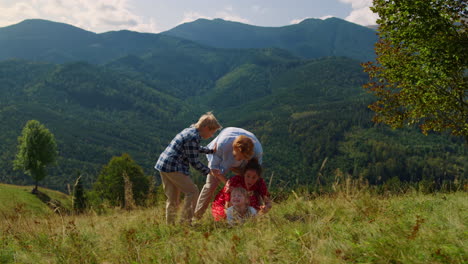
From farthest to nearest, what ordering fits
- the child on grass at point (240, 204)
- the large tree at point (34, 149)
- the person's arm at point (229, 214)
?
the large tree at point (34, 149)
the child on grass at point (240, 204)
the person's arm at point (229, 214)

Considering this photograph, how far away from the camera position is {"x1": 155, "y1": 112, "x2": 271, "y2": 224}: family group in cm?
593

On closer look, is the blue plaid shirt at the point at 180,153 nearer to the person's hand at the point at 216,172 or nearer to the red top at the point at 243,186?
the person's hand at the point at 216,172

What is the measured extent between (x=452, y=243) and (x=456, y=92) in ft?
42.2

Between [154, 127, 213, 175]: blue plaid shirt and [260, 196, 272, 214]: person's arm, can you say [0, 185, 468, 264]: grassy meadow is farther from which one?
[154, 127, 213, 175]: blue plaid shirt

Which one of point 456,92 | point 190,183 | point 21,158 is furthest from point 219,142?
point 21,158

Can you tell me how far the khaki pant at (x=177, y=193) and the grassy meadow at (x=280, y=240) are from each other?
10.0 inches

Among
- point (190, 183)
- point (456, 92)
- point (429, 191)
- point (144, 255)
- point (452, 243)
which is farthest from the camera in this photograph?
point (456, 92)

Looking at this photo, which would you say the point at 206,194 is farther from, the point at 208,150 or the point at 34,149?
the point at 34,149

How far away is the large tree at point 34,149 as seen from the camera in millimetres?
54062

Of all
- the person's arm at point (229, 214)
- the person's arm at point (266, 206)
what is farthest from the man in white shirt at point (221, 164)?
the person's arm at point (266, 206)

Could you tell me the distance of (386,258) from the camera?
2.81 m

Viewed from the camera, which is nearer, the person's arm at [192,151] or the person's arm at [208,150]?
the person's arm at [192,151]

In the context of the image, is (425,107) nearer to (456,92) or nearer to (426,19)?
(456,92)

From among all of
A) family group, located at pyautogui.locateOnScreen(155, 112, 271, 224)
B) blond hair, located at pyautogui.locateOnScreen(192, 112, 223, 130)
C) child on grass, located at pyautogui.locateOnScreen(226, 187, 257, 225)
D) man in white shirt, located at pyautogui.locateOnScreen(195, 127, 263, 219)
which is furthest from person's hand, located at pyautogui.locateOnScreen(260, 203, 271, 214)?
blond hair, located at pyautogui.locateOnScreen(192, 112, 223, 130)
